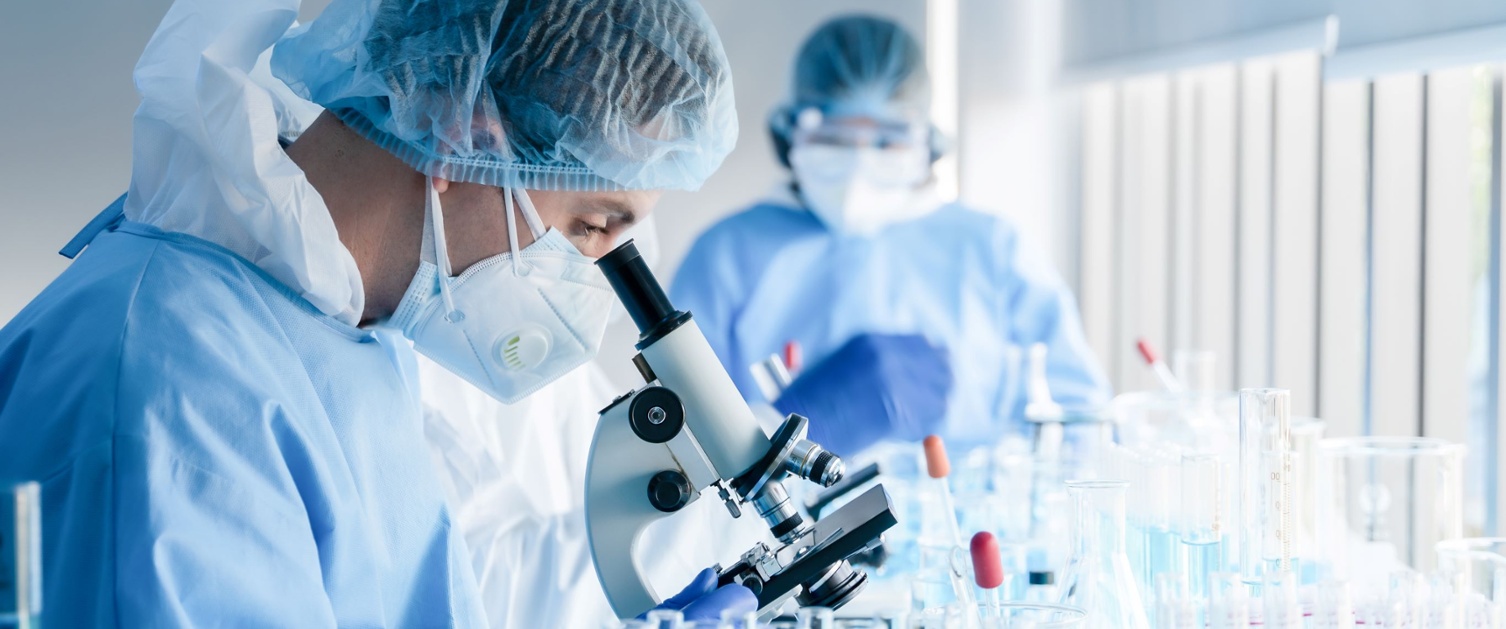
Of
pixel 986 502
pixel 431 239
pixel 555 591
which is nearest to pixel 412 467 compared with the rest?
pixel 431 239

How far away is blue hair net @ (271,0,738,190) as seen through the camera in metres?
1.20

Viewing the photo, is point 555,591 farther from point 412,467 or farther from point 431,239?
point 431,239

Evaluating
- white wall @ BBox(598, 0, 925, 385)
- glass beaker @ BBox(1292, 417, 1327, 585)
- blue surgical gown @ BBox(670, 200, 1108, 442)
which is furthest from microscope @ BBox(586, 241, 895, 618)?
white wall @ BBox(598, 0, 925, 385)

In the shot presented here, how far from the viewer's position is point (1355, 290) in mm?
2736

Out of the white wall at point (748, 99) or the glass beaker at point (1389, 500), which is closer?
the glass beaker at point (1389, 500)

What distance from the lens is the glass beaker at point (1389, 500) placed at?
1.47m

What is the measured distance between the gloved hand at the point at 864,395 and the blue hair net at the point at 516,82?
0.86 metres

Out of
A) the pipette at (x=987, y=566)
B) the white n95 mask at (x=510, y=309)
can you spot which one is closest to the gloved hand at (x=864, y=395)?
the white n95 mask at (x=510, y=309)

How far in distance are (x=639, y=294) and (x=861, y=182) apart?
1.71m

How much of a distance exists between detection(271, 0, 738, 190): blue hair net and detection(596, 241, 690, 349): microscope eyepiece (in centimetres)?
11

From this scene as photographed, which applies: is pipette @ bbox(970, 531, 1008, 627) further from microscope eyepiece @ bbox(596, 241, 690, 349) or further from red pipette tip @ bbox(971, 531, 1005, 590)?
microscope eyepiece @ bbox(596, 241, 690, 349)

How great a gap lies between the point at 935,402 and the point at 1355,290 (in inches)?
47.8

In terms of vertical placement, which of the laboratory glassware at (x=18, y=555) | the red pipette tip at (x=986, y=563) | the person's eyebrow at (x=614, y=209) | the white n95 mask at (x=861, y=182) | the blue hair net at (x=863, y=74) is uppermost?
the blue hair net at (x=863, y=74)

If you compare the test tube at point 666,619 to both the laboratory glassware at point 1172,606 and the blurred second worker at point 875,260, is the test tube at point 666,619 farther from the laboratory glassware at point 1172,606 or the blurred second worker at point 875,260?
the blurred second worker at point 875,260
